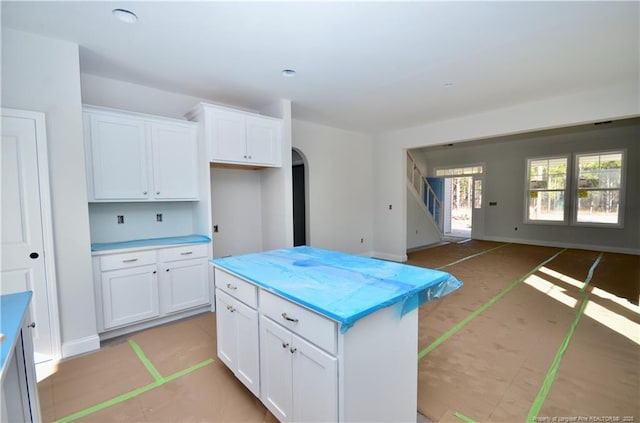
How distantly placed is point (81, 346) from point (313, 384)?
95.9 inches

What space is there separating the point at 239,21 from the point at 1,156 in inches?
81.6

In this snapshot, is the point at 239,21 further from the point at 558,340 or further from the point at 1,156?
the point at 558,340

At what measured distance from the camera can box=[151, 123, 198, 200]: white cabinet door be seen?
10.5 ft

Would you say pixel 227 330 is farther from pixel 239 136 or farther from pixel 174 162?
pixel 239 136

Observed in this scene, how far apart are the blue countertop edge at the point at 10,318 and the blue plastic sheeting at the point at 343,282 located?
102 cm

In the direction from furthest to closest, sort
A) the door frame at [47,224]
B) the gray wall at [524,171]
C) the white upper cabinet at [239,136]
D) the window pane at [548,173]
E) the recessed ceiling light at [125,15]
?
the window pane at [548,173] < the gray wall at [524,171] < the white upper cabinet at [239,136] < the door frame at [47,224] < the recessed ceiling light at [125,15]

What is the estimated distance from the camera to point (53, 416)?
1.86 m

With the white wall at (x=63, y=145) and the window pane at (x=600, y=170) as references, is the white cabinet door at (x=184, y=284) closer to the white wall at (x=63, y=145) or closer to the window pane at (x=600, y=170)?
the white wall at (x=63, y=145)

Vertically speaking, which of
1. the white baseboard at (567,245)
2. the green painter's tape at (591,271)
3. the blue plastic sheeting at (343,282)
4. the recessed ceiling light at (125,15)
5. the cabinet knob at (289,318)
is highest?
the recessed ceiling light at (125,15)

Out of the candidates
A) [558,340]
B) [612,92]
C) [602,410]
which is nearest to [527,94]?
[612,92]

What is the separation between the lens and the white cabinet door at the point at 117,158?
9.23ft

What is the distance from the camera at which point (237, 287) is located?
6.62 ft

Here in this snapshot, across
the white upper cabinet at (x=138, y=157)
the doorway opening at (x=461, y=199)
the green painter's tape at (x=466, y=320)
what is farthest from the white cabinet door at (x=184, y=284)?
the doorway opening at (x=461, y=199)

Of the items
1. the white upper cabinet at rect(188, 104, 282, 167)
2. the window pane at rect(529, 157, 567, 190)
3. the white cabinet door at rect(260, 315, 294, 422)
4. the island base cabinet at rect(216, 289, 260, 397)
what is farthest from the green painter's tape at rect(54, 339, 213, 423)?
the window pane at rect(529, 157, 567, 190)
